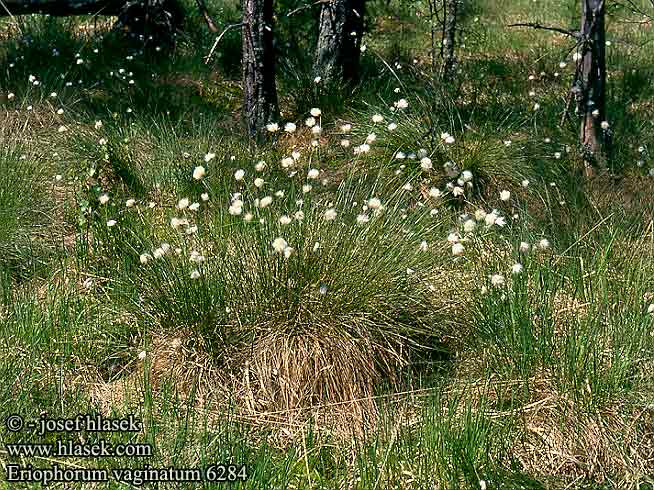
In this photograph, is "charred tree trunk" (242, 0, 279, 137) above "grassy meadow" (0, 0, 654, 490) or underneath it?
above

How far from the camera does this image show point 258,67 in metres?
6.03

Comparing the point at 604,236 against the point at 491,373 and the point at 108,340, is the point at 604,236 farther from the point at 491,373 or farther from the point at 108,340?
the point at 108,340

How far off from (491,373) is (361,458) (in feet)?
2.61

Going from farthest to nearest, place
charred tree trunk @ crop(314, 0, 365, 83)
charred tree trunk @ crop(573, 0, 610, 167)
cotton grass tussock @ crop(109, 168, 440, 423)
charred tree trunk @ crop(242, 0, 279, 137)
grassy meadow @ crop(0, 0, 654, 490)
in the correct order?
charred tree trunk @ crop(314, 0, 365, 83), charred tree trunk @ crop(242, 0, 279, 137), charred tree trunk @ crop(573, 0, 610, 167), cotton grass tussock @ crop(109, 168, 440, 423), grassy meadow @ crop(0, 0, 654, 490)

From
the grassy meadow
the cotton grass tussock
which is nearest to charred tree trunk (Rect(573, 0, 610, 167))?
the grassy meadow

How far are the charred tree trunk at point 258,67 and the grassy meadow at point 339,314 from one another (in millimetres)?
529

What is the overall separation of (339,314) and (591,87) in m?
3.06

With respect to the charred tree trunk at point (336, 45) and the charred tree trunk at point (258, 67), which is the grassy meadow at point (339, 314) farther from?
the charred tree trunk at point (336, 45)

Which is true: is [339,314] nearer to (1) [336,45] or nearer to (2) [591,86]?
(2) [591,86]

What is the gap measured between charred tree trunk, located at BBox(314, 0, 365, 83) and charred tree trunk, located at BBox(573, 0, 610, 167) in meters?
1.95

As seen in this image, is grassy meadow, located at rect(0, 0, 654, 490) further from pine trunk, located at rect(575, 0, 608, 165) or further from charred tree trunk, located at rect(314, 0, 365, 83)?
charred tree trunk, located at rect(314, 0, 365, 83)

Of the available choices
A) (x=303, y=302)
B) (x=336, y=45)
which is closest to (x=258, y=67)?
(x=336, y=45)

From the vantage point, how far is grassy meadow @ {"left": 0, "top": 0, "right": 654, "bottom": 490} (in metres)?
3.11

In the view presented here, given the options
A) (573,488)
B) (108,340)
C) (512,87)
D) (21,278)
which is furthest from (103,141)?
(512,87)
